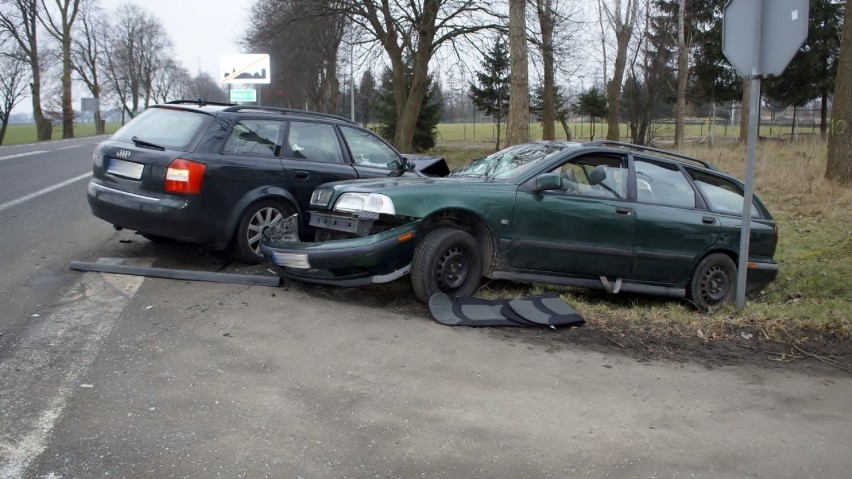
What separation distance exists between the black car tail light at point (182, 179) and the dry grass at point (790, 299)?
2.79m

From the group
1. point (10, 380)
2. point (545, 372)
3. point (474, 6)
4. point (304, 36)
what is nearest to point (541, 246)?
point (545, 372)

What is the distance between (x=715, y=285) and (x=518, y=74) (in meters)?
9.09

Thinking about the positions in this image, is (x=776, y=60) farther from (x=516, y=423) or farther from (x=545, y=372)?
(x=516, y=423)

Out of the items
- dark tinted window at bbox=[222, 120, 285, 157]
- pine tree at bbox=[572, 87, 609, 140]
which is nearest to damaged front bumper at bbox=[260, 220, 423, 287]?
dark tinted window at bbox=[222, 120, 285, 157]

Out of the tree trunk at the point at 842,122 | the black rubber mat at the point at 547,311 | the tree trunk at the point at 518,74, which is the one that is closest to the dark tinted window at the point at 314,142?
the black rubber mat at the point at 547,311

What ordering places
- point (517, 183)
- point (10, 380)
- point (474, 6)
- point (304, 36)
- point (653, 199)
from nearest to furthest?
point (10, 380), point (517, 183), point (653, 199), point (474, 6), point (304, 36)

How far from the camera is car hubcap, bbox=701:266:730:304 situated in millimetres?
7285

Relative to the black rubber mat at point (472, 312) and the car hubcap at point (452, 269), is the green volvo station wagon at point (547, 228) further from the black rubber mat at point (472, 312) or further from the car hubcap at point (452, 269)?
the black rubber mat at point (472, 312)

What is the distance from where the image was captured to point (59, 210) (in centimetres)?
1002

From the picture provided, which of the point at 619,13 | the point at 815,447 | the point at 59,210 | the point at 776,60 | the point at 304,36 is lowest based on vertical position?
the point at 815,447

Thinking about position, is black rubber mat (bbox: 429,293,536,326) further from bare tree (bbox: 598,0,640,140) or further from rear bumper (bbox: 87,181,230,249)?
bare tree (bbox: 598,0,640,140)

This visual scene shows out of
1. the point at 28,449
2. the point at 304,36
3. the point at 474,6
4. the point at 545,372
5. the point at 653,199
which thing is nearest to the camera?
the point at 28,449

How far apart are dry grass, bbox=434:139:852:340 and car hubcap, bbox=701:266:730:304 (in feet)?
0.79

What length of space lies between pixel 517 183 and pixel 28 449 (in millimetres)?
4280
